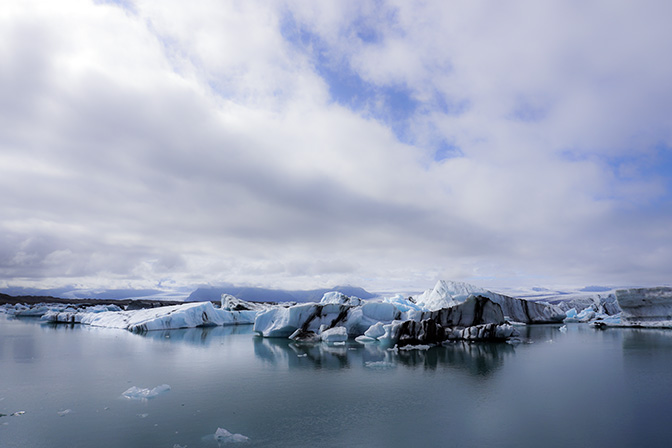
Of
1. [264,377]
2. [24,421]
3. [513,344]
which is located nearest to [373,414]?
[264,377]

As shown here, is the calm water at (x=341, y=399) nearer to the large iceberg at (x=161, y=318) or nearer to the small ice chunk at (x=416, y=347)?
the small ice chunk at (x=416, y=347)

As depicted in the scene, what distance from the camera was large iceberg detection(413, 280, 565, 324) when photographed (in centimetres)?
2139

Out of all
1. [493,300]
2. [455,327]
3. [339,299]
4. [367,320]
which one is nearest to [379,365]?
[367,320]

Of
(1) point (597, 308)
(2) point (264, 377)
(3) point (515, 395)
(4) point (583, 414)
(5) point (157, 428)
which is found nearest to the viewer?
(5) point (157, 428)

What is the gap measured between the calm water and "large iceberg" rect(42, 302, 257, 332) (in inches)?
374

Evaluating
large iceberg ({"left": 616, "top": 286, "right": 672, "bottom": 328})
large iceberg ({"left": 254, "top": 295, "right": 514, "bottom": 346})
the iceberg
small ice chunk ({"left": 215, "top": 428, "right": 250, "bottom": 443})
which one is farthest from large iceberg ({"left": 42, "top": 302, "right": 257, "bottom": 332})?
large iceberg ({"left": 616, "top": 286, "right": 672, "bottom": 328})

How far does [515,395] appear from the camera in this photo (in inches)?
267

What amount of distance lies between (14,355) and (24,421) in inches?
309

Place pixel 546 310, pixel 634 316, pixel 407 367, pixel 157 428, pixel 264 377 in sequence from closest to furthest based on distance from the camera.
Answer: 1. pixel 157 428
2. pixel 264 377
3. pixel 407 367
4. pixel 634 316
5. pixel 546 310

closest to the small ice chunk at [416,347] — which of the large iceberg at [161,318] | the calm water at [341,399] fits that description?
the calm water at [341,399]

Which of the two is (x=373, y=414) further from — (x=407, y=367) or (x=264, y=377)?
(x=407, y=367)

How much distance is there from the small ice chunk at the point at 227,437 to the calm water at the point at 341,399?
9cm

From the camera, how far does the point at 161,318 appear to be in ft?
68.8

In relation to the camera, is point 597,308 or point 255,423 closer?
point 255,423
